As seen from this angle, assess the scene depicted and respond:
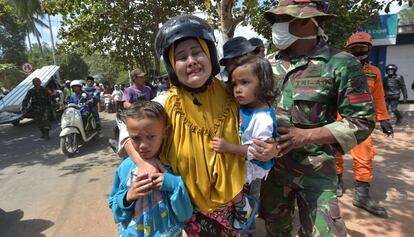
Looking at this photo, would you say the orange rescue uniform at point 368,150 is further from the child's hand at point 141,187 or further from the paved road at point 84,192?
the child's hand at point 141,187

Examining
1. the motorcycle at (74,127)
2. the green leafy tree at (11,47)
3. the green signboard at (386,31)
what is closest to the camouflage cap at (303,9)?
the motorcycle at (74,127)

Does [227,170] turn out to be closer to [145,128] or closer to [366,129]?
[145,128]

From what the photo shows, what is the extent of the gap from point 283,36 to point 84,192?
369 cm

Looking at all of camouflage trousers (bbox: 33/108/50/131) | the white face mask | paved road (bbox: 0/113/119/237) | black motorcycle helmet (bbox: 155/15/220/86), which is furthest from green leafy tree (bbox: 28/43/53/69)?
black motorcycle helmet (bbox: 155/15/220/86)

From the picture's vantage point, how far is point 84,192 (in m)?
4.54

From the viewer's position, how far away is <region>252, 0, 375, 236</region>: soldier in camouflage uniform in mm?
1674

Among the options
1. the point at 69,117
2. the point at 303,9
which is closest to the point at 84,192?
the point at 69,117

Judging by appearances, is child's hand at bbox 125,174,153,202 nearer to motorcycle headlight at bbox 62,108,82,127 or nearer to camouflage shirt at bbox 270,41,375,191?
camouflage shirt at bbox 270,41,375,191

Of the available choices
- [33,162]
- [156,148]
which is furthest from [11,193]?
[156,148]

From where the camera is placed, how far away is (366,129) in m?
1.67

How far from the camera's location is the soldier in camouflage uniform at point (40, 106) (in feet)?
27.7

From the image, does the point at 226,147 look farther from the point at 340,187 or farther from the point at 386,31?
the point at 386,31

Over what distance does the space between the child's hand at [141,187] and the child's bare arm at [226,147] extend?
0.33m

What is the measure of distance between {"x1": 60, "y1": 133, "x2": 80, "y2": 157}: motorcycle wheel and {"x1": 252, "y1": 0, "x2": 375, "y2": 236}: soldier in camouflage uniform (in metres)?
5.52
